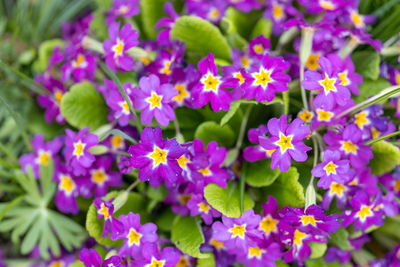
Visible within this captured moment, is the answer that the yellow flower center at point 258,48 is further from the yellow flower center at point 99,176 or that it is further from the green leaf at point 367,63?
the yellow flower center at point 99,176

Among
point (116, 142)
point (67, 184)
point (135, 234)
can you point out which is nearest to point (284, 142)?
point (135, 234)

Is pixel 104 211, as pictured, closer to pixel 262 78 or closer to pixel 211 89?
pixel 211 89

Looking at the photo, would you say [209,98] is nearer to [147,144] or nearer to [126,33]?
[147,144]

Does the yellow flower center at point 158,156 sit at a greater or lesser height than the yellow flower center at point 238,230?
greater

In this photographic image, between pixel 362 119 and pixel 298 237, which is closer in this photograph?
pixel 298 237

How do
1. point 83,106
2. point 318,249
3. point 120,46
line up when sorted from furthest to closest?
point 83,106 → point 120,46 → point 318,249

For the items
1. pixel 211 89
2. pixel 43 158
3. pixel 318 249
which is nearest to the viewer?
pixel 211 89

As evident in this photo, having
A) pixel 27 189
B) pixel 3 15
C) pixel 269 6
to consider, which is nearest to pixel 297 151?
pixel 269 6

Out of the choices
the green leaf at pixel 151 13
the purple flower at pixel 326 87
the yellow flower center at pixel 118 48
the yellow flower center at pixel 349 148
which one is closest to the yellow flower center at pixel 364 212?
the yellow flower center at pixel 349 148
